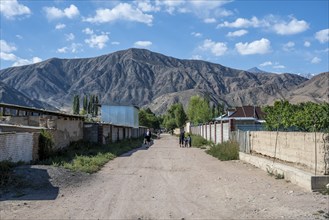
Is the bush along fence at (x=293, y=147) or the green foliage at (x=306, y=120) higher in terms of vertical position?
the green foliage at (x=306, y=120)

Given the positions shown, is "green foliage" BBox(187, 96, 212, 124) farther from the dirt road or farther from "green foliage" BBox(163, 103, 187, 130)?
the dirt road

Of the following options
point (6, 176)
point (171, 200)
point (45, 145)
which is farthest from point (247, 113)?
point (171, 200)

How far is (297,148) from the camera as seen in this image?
49.0ft

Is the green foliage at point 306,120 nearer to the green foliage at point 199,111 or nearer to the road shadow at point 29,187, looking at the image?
the road shadow at point 29,187

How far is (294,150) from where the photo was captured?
1522 cm

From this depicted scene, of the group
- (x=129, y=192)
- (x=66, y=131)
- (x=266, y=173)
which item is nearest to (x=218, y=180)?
(x=266, y=173)

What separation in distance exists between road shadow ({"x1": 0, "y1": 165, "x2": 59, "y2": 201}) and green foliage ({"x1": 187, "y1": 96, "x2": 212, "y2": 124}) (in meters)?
81.1

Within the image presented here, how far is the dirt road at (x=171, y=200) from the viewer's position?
9.23m

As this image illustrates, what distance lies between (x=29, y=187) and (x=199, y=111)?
84925mm

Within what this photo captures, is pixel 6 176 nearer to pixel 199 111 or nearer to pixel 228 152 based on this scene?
pixel 228 152

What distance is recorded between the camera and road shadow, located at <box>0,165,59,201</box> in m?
11.3

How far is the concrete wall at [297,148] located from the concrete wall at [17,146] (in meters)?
10.3

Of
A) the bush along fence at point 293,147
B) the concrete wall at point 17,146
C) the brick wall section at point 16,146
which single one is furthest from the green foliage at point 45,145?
the bush along fence at point 293,147

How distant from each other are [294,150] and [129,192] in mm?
6563
